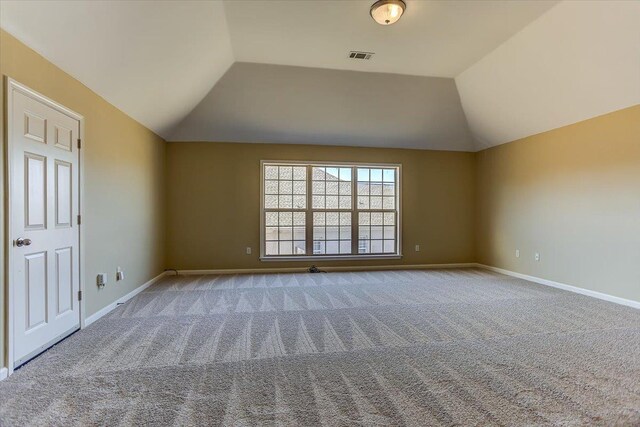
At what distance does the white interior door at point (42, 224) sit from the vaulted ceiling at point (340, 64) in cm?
56

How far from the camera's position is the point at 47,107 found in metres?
2.56

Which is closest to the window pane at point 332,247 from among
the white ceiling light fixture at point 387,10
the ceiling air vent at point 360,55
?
the ceiling air vent at point 360,55

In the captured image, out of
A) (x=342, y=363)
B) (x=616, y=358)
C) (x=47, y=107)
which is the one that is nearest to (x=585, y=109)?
(x=616, y=358)

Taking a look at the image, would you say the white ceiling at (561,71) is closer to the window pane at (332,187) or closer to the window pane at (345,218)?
the window pane at (332,187)

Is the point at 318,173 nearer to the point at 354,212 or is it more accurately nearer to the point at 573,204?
the point at 354,212

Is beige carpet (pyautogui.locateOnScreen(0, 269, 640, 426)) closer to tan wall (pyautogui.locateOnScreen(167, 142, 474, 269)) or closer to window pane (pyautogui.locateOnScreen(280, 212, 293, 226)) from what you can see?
tan wall (pyautogui.locateOnScreen(167, 142, 474, 269))

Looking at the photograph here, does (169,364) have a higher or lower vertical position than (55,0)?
lower

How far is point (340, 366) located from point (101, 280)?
9.09 ft

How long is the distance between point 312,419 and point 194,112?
4.69 metres

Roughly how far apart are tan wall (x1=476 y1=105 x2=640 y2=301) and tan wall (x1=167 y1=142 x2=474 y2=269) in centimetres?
117

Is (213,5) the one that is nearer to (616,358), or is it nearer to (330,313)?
(330,313)

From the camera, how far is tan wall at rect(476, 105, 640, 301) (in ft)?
12.4

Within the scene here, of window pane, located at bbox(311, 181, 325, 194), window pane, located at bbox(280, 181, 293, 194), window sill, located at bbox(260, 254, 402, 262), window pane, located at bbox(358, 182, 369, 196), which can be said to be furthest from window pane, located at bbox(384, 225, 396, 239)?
window pane, located at bbox(280, 181, 293, 194)

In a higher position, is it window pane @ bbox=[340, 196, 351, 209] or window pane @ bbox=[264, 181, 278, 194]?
window pane @ bbox=[264, 181, 278, 194]
